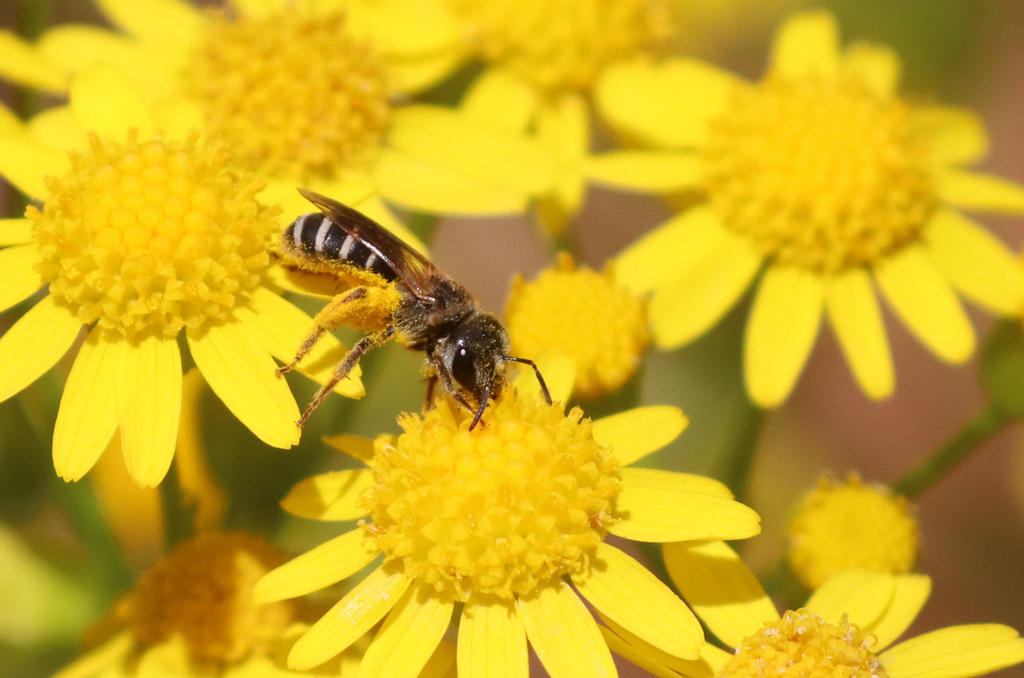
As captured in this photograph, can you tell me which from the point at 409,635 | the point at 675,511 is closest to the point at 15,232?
the point at 409,635

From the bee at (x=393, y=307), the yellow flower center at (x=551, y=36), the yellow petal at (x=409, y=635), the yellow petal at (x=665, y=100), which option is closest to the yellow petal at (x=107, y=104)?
the bee at (x=393, y=307)

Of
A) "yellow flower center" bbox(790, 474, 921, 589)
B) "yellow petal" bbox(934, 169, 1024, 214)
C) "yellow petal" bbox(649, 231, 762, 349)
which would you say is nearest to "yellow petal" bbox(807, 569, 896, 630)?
"yellow flower center" bbox(790, 474, 921, 589)

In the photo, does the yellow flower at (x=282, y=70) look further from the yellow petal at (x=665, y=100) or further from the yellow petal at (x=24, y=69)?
the yellow petal at (x=665, y=100)

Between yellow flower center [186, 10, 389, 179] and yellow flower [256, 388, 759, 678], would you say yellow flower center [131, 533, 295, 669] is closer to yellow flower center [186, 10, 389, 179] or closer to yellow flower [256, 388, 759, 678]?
yellow flower [256, 388, 759, 678]

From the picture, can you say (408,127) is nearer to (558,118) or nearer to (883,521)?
(558,118)

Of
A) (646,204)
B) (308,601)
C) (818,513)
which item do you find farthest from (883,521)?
(646,204)

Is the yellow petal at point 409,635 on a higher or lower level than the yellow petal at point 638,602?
lower

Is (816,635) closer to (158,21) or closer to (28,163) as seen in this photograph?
(28,163)
